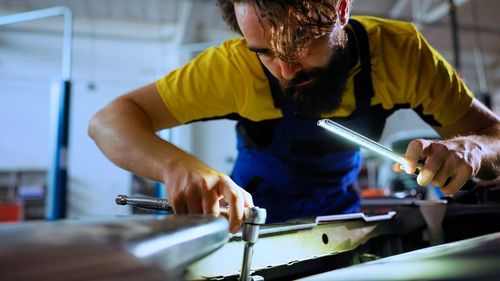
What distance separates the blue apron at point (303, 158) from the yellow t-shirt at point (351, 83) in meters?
0.02

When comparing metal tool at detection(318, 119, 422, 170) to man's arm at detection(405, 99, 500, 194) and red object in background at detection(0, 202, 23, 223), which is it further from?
red object in background at detection(0, 202, 23, 223)

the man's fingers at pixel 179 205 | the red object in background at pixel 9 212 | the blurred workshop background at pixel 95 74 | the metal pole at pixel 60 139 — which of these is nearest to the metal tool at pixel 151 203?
the man's fingers at pixel 179 205

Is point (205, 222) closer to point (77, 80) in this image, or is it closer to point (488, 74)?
point (77, 80)

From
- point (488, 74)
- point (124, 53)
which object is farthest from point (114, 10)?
point (488, 74)

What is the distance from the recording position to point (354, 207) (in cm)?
115

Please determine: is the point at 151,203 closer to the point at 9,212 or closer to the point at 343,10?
the point at 343,10

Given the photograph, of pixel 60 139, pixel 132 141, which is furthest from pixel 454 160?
pixel 60 139

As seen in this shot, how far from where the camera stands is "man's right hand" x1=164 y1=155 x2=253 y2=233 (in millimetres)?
475

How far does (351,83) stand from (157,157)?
1.64 ft

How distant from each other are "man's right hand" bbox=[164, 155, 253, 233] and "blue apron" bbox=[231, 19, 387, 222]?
1.46 ft

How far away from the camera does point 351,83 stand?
3.08 ft

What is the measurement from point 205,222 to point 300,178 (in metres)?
0.71

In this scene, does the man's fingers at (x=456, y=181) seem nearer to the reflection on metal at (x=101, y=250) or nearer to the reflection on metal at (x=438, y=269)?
the reflection on metal at (x=438, y=269)

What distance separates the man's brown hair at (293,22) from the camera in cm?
72
